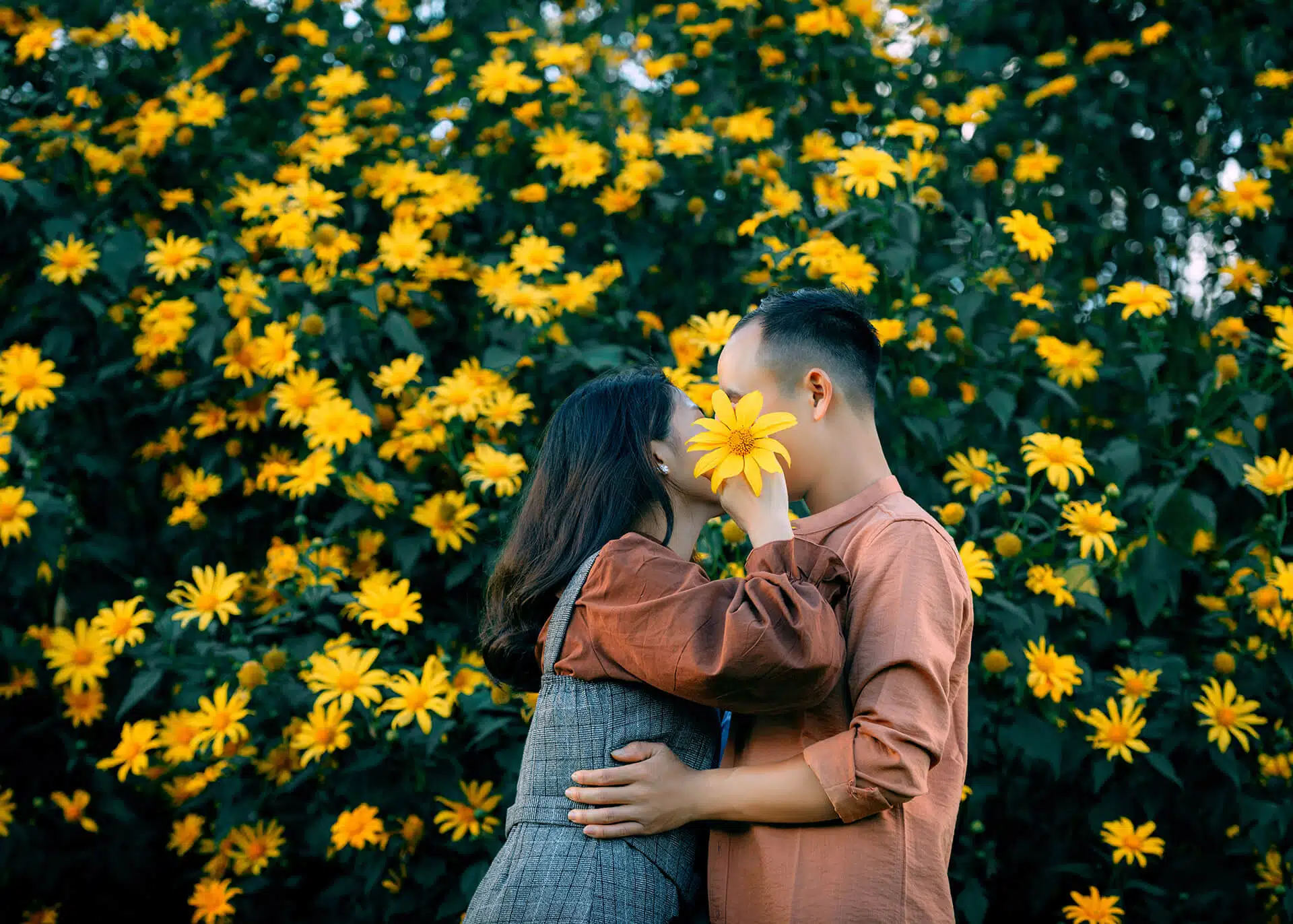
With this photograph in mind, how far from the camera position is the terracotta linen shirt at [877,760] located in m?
1.58

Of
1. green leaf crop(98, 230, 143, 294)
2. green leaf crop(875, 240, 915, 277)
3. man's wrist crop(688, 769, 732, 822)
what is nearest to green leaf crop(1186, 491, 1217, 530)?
green leaf crop(875, 240, 915, 277)

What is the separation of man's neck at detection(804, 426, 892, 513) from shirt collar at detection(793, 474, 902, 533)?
0.02 meters

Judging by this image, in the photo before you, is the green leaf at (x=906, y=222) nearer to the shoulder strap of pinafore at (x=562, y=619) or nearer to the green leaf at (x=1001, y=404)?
the green leaf at (x=1001, y=404)

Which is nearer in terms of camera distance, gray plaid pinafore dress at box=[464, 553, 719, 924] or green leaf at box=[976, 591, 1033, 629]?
gray plaid pinafore dress at box=[464, 553, 719, 924]

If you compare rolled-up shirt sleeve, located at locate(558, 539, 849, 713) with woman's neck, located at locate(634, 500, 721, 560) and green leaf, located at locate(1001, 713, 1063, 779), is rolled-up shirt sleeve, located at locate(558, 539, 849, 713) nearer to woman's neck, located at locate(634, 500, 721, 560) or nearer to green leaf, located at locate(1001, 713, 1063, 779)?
woman's neck, located at locate(634, 500, 721, 560)

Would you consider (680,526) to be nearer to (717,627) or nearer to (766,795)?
(717,627)

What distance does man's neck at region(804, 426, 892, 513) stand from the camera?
1958mm

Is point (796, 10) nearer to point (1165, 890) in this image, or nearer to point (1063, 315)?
point (1063, 315)

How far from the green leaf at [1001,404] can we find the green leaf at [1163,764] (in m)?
0.87

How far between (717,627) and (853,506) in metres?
0.43

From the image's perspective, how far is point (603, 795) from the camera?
5.50 ft

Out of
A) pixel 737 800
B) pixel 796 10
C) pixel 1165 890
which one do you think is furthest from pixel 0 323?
pixel 1165 890

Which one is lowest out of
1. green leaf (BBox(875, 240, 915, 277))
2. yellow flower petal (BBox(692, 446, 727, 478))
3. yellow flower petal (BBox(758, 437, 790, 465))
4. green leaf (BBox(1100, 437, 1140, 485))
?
yellow flower petal (BBox(692, 446, 727, 478))

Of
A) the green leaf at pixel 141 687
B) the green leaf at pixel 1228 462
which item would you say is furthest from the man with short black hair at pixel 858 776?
the green leaf at pixel 141 687
